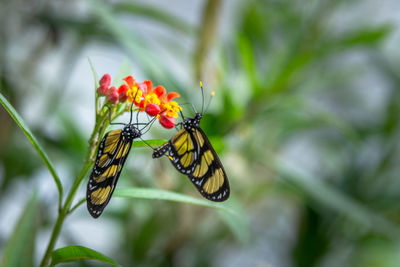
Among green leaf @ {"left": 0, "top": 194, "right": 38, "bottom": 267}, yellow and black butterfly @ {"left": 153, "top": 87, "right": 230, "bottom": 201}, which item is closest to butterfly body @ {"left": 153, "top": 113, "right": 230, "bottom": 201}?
yellow and black butterfly @ {"left": 153, "top": 87, "right": 230, "bottom": 201}

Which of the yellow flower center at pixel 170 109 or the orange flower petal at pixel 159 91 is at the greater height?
the orange flower petal at pixel 159 91

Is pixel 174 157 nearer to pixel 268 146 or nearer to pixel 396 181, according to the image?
pixel 268 146

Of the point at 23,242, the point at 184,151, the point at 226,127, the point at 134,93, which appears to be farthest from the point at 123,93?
the point at 226,127

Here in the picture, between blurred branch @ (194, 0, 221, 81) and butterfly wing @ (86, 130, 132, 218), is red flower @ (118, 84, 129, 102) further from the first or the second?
blurred branch @ (194, 0, 221, 81)

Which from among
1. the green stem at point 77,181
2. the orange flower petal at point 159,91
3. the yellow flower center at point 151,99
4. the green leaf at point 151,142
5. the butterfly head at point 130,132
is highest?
the orange flower petal at point 159,91

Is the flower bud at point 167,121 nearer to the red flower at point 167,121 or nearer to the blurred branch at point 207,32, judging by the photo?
the red flower at point 167,121

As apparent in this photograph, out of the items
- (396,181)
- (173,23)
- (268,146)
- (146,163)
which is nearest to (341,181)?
(396,181)

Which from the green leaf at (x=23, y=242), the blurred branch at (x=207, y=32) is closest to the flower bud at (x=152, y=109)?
the green leaf at (x=23, y=242)
